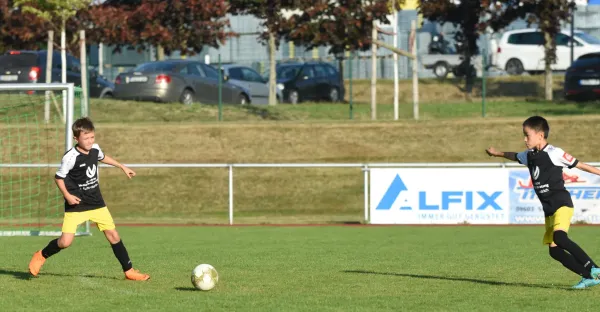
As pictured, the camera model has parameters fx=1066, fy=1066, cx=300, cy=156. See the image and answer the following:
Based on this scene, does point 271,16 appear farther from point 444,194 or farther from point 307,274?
point 307,274

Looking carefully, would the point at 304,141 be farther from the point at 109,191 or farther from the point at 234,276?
the point at 234,276

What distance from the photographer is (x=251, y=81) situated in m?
33.3

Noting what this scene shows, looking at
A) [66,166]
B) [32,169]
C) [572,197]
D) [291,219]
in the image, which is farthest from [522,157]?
[32,169]

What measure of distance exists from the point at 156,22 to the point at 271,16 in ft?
10.9

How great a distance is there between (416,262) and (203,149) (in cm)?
1310

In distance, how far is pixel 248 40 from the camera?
45719mm

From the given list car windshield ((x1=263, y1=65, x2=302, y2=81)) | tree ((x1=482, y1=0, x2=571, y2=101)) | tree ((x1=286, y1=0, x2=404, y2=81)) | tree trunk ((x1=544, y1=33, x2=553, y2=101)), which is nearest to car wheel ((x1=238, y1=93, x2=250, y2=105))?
car windshield ((x1=263, y1=65, x2=302, y2=81))

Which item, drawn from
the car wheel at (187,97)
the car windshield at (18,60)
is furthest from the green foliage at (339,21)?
the car windshield at (18,60)

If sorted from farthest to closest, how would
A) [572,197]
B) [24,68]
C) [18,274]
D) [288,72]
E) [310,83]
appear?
[288,72] → [310,83] → [24,68] → [572,197] → [18,274]

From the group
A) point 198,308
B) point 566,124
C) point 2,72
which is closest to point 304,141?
point 566,124

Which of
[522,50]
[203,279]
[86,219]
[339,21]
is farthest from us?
[522,50]

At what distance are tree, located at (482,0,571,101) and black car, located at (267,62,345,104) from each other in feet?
18.7

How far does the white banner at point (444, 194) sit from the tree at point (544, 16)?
11533mm

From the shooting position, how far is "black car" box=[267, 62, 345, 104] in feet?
107
